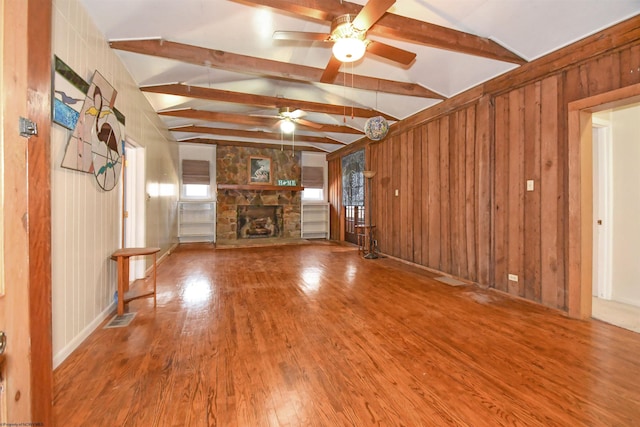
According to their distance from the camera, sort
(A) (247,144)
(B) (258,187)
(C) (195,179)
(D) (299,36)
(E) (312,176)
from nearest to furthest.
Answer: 1. (D) (299,36)
2. (C) (195,179)
3. (B) (258,187)
4. (A) (247,144)
5. (E) (312,176)

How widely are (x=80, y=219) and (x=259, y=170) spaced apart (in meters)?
6.63

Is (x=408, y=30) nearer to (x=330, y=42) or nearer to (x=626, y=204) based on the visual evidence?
(x=330, y=42)

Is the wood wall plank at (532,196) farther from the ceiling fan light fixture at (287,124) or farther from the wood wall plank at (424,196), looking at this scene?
the ceiling fan light fixture at (287,124)

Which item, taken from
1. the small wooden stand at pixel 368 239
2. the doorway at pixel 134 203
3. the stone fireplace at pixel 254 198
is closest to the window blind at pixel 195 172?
the stone fireplace at pixel 254 198

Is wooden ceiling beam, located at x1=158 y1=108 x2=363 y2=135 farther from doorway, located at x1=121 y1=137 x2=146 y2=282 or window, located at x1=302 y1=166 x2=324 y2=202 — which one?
window, located at x1=302 y1=166 x2=324 y2=202

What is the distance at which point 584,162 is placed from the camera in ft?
8.98

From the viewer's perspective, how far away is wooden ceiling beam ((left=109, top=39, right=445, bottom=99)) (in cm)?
307

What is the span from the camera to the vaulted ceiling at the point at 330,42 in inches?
98.7

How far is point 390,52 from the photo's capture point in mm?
2764

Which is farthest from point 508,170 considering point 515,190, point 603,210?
point 603,210

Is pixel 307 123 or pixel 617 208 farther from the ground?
pixel 307 123

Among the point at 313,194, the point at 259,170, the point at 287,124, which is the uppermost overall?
the point at 287,124

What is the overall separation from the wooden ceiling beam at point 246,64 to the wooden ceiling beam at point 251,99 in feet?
3.42

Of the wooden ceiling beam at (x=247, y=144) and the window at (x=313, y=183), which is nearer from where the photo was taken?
the wooden ceiling beam at (x=247, y=144)
